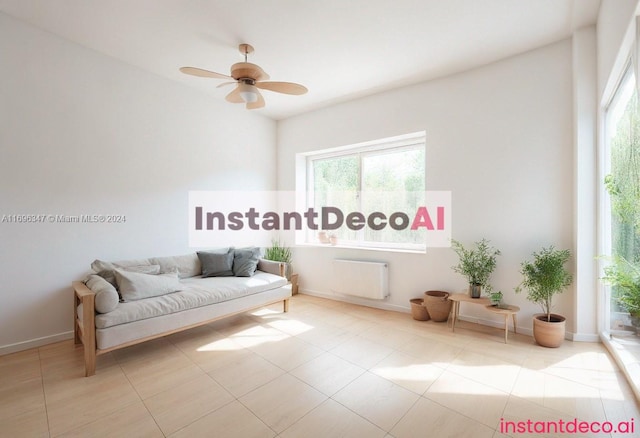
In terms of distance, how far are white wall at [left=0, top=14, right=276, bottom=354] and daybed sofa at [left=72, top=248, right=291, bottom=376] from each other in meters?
0.33

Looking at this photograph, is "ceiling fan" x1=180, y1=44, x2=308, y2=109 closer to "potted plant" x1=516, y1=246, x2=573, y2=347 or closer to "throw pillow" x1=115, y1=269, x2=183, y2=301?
"throw pillow" x1=115, y1=269, x2=183, y2=301

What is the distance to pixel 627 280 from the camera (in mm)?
1912

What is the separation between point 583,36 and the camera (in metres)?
2.67

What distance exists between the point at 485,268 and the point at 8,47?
4.96 m

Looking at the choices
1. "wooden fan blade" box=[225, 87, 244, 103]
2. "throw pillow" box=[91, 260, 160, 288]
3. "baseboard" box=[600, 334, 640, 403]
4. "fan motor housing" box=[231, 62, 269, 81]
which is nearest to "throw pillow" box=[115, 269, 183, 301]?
"throw pillow" box=[91, 260, 160, 288]

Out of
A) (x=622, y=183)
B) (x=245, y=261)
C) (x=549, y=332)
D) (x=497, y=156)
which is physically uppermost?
(x=497, y=156)

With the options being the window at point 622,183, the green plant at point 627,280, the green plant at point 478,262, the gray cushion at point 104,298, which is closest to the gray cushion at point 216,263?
the gray cushion at point 104,298

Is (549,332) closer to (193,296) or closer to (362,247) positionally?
(362,247)

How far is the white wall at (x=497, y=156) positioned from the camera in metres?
2.88

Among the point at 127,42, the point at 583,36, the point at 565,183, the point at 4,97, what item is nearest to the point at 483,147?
the point at 565,183

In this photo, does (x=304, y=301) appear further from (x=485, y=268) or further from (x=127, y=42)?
(x=127, y=42)

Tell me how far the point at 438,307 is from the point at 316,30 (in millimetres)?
3124

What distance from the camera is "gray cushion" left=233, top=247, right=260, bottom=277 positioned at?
3.68 meters

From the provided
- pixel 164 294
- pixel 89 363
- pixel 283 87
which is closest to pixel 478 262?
pixel 283 87
